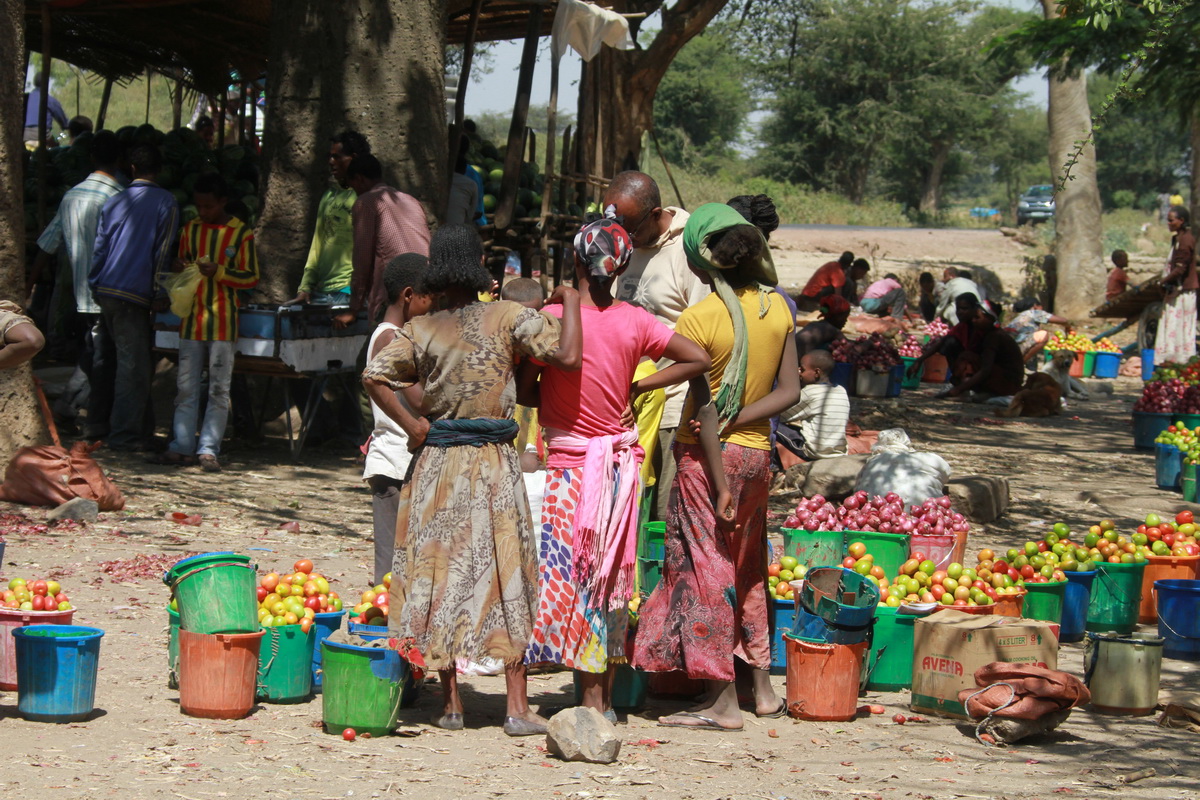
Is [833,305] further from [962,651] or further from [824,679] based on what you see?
[824,679]

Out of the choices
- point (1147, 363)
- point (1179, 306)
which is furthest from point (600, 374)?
point (1147, 363)

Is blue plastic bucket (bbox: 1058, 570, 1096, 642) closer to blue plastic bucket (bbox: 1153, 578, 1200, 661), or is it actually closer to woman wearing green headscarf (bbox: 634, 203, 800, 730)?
blue plastic bucket (bbox: 1153, 578, 1200, 661)

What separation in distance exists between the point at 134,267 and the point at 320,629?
193 inches

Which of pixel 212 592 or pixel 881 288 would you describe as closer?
pixel 212 592

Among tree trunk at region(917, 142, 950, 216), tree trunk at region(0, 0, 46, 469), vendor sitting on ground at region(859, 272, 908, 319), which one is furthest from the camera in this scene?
tree trunk at region(917, 142, 950, 216)

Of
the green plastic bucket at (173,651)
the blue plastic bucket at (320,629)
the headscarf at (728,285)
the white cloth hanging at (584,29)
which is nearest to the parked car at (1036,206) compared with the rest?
the white cloth hanging at (584,29)

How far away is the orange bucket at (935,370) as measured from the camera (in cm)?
1619

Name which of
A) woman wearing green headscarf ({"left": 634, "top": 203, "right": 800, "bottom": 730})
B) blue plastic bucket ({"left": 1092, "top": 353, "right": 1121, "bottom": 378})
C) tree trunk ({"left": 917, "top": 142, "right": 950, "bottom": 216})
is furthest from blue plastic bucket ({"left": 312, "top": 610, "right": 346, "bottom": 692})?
tree trunk ({"left": 917, "top": 142, "right": 950, "bottom": 216})

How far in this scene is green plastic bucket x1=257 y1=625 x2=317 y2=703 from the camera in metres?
4.70

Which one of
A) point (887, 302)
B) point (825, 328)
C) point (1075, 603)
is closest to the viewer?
point (1075, 603)

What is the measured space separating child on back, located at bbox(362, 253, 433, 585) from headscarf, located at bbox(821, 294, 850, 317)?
8.04 m

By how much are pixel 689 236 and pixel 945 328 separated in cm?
1355

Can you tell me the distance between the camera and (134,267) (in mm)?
8914

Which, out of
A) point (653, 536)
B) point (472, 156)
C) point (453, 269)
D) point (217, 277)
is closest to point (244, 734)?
point (453, 269)
